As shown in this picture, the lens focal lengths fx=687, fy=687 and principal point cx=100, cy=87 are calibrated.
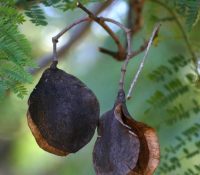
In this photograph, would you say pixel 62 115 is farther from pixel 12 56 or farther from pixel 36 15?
pixel 36 15

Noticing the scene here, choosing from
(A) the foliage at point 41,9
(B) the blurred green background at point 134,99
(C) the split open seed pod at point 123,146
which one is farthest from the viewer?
(B) the blurred green background at point 134,99

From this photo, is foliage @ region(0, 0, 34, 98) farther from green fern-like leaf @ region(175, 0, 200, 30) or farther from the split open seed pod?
green fern-like leaf @ region(175, 0, 200, 30)

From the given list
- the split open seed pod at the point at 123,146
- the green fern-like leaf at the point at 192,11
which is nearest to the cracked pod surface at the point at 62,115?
the split open seed pod at the point at 123,146

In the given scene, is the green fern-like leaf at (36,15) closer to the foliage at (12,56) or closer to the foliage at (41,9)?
the foliage at (41,9)

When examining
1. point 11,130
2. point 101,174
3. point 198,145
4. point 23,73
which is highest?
point 23,73

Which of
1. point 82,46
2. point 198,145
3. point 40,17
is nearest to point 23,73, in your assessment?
point 40,17

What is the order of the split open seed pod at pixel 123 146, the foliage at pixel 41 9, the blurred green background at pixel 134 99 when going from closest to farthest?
the split open seed pod at pixel 123 146
the foliage at pixel 41 9
the blurred green background at pixel 134 99

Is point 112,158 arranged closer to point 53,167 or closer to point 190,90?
point 190,90
